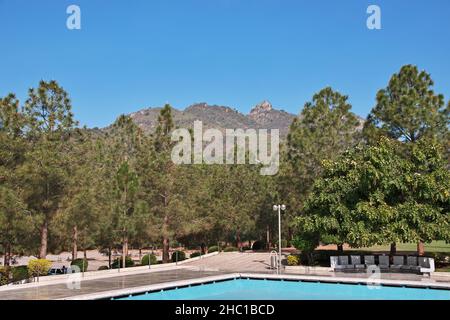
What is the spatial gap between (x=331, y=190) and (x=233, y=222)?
17627mm

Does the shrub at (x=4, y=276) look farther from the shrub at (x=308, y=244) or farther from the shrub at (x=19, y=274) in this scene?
Answer: the shrub at (x=308, y=244)

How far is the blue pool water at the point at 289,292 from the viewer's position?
1981 cm

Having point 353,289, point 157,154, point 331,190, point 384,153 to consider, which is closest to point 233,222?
point 157,154

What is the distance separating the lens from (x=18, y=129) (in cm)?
2789

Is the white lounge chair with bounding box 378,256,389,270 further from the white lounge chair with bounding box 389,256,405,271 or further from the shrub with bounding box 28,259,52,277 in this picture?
the shrub with bounding box 28,259,52,277

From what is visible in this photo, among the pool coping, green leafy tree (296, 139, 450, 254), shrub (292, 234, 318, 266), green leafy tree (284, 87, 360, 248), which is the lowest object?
the pool coping

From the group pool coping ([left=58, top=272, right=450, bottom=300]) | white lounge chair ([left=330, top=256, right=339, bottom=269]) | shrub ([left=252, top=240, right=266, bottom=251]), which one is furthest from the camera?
shrub ([left=252, top=240, right=266, bottom=251])

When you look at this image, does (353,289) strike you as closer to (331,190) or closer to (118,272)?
(331,190)

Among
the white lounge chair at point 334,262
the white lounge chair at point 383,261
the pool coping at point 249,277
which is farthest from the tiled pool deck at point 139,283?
the white lounge chair at point 383,261

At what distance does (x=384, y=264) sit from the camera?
26.7 meters

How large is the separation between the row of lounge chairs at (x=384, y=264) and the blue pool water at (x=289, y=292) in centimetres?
472

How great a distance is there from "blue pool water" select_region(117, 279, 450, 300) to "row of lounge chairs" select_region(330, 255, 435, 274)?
15.5ft

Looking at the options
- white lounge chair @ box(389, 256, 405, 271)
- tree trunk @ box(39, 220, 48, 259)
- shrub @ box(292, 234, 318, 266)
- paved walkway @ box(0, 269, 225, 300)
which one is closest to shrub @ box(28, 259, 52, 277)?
paved walkway @ box(0, 269, 225, 300)

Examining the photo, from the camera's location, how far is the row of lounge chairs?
81.8ft
